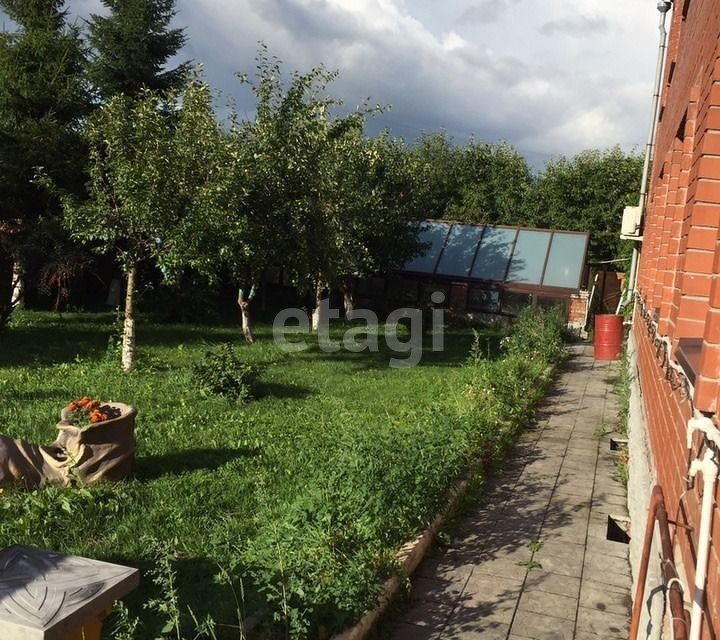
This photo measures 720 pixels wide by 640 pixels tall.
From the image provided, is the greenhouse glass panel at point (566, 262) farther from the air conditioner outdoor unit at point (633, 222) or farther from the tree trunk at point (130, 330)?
the tree trunk at point (130, 330)

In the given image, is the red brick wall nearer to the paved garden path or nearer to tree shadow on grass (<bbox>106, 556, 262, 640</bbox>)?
the paved garden path

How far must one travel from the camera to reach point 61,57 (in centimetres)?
1642

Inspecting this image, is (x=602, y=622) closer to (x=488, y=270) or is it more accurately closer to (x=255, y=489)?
(x=255, y=489)

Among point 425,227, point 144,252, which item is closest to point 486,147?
point 425,227

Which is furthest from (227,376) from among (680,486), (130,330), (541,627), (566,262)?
(566,262)

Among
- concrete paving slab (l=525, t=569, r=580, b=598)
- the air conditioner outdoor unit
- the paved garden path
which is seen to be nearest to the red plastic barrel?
the air conditioner outdoor unit

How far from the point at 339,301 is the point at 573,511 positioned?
1588 cm

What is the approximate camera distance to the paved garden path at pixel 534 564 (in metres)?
4.14

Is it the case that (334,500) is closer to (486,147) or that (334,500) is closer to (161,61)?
(161,61)

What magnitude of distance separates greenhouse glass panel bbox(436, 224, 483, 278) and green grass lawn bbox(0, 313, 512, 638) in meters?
10.0

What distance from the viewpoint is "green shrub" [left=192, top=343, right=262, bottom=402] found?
934 cm

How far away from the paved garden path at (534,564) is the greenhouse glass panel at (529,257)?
12.1 m

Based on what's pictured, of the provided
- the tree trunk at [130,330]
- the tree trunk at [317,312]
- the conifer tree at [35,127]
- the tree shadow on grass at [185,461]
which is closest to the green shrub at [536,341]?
the tree trunk at [317,312]

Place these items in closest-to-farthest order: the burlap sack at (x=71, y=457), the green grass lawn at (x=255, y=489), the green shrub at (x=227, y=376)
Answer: the green grass lawn at (x=255, y=489)
the burlap sack at (x=71, y=457)
the green shrub at (x=227, y=376)
